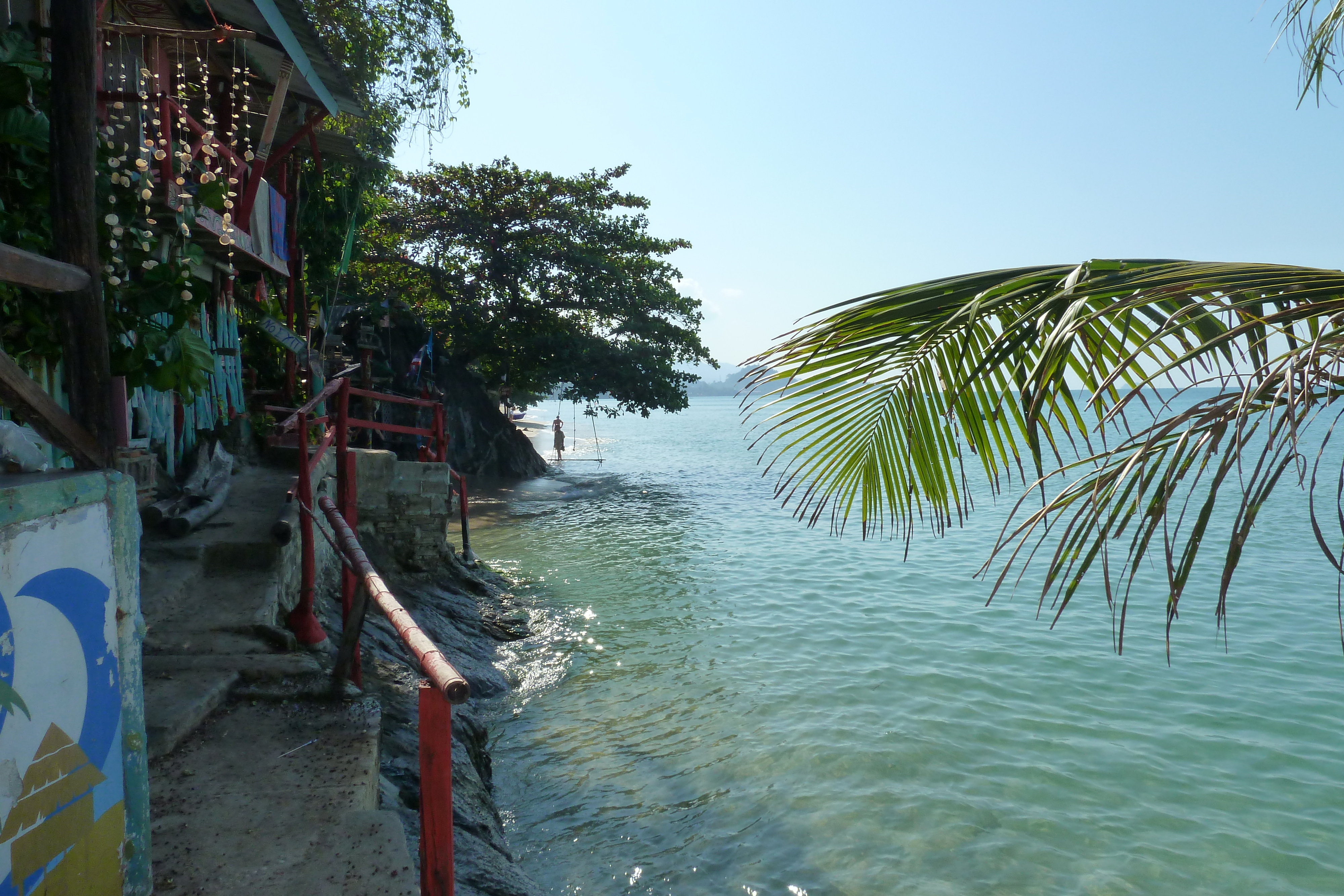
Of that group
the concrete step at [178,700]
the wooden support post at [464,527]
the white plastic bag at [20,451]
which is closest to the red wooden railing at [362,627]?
the concrete step at [178,700]

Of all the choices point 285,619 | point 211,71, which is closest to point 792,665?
point 285,619

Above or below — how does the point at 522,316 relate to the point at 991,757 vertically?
above

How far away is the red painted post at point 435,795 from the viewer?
2475 mm

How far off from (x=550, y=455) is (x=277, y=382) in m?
30.9

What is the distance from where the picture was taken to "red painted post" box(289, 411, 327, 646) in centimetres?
553

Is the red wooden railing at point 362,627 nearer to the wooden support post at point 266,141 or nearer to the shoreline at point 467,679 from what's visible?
the shoreline at point 467,679

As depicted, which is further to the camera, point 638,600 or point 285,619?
point 638,600

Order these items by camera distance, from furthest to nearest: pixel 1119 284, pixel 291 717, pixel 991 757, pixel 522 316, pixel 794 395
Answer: pixel 522 316
pixel 991 757
pixel 291 717
pixel 794 395
pixel 1119 284

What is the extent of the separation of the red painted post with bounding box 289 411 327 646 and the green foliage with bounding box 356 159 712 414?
19.7 metres

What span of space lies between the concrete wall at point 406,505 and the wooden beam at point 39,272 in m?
8.22

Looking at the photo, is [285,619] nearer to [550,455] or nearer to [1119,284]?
[1119,284]

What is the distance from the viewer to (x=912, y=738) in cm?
789

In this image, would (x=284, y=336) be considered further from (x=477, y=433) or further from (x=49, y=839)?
(x=477, y=433)

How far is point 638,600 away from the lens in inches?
511
